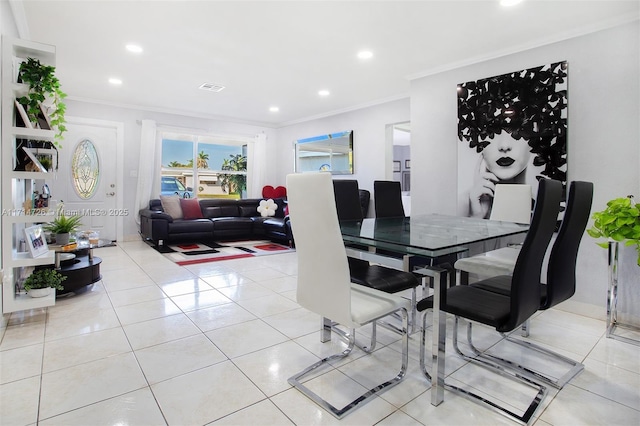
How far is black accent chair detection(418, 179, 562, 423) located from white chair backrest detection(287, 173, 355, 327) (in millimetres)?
466

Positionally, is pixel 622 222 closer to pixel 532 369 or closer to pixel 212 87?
pixel 532 369

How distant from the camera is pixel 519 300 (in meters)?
1.47

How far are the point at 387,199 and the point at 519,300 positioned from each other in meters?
1.92

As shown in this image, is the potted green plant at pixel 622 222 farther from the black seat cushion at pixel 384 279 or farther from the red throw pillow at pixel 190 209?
the red throw pillow at pixel 190 209

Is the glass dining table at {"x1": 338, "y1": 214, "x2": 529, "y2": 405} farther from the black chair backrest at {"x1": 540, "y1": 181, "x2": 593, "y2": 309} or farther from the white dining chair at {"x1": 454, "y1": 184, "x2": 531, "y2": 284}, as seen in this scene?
the white dining chair at {"x1": 454, "y1": 184, "x2": 531, "y2": 284}

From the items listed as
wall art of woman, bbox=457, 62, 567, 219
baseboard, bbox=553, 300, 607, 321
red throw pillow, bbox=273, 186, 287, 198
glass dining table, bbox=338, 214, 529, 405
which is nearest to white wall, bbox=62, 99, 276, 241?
red throw pillow, bbox=273, 186, 287, 198

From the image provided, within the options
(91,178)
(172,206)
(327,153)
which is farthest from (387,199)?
(91,178)

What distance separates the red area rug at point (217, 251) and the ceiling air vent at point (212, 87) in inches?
95.1

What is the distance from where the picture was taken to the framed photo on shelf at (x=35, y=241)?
252cm

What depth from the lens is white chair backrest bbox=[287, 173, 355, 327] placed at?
1.53 metres

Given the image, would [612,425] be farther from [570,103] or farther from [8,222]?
[8,222]

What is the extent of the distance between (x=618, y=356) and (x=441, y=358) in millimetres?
1399

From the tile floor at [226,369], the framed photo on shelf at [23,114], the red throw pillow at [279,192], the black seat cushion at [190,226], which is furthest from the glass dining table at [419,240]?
the red throw pillow at [279,192]

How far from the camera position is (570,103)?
2941 millimetres
